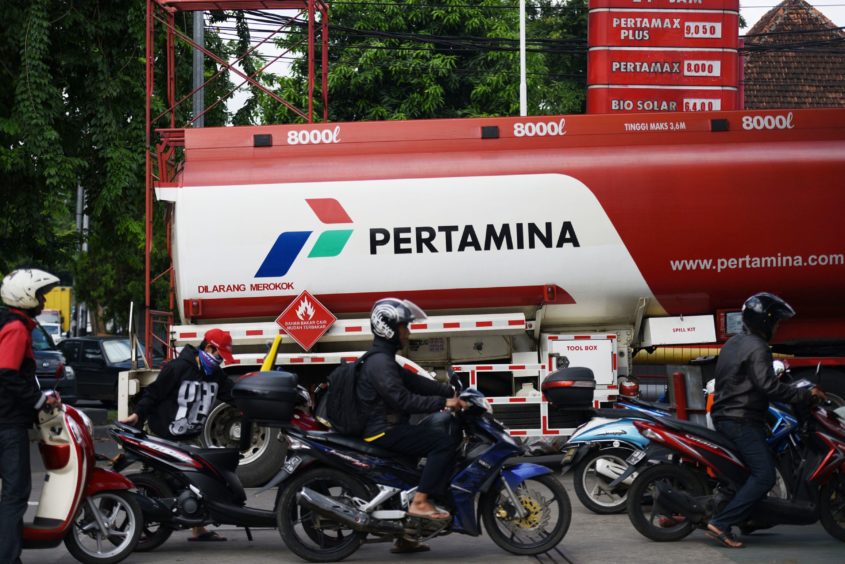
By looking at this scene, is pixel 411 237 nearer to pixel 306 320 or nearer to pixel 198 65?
pixel 306 320

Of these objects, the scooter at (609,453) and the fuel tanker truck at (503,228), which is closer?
the scooter at (609,453)

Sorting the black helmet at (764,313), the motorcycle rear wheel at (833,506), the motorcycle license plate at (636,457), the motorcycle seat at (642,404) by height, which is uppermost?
the black helmet at (764,313)

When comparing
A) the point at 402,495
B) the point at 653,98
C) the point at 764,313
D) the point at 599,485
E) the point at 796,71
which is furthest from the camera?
the point at 796,71

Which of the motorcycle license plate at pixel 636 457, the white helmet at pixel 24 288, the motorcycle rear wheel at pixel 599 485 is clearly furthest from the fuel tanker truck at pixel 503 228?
the white helmet at pixel 24 288

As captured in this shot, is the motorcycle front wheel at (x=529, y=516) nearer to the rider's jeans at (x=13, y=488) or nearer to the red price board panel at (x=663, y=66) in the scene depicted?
the rider's jeans at (x=13, y=488)

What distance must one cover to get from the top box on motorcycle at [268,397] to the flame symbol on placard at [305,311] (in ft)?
14.0

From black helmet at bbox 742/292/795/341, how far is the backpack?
2662mm

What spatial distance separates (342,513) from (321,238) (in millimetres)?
4967

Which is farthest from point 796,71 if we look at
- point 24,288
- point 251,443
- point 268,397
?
point 24,288

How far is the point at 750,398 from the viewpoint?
28.4ft

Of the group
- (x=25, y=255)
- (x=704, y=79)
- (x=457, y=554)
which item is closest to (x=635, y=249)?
(x=457, y=554)

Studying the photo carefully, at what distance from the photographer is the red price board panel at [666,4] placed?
59.7 ft

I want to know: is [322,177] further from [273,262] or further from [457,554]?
[457,554]

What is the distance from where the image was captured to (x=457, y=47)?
3356cm
